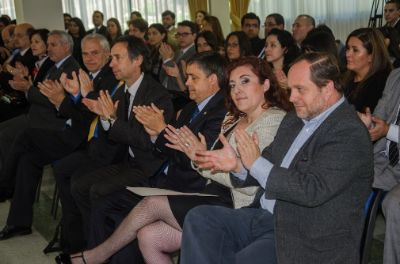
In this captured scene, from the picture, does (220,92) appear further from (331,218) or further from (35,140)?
(35,140)

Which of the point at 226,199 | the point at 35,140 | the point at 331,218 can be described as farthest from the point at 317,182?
the point at 35,140

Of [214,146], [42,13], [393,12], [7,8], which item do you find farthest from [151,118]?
[7,8]

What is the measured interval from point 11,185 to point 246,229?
246cm

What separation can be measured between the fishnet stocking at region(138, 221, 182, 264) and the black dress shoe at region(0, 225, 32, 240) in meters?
1.46

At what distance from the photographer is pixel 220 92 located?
2953mm

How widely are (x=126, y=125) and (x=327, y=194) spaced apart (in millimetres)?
1533

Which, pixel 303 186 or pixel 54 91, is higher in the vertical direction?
pixel 54 91

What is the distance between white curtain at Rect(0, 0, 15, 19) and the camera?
39.6ft

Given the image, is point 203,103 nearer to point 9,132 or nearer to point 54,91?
point 54,91

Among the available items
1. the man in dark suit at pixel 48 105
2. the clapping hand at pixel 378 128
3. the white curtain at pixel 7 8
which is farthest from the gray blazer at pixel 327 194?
the white curtain at pixel 7 8

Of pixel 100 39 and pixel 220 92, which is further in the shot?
pixel 100 39

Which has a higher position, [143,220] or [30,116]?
[30,116]

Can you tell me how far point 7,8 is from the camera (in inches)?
480

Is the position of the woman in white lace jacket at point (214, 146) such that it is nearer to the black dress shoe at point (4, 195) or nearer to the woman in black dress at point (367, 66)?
the woman in black dress at point (367, 66)
